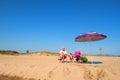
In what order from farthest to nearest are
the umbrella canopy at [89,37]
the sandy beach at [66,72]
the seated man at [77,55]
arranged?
the seated man at [77,55] → the umbrella canopy at [89,37] → the sandy beach at [66,72]

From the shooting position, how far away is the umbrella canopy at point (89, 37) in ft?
61.1

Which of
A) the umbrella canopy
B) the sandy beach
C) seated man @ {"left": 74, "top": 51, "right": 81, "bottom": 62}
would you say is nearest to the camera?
the sandy beach

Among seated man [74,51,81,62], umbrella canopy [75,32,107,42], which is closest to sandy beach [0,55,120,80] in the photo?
umbrella canopy [75,32,107,42]

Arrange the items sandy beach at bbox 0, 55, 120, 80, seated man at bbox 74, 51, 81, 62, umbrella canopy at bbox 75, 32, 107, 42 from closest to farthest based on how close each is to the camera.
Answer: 1. sandy beach at bbox 0, 55, 120, 80
2. umbrella canopy at bbox 75, 32, 107, 42
3. seated man at bbox 74, 51, 81, 62

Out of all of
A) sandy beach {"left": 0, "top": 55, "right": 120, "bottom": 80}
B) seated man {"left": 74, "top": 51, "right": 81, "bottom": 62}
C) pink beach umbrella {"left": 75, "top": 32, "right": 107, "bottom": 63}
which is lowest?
sandy beach {"left": 0, "top": 55, "right": 120, "bottom": 80}

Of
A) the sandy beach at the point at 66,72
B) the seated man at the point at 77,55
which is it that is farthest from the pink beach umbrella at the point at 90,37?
the sandy beach at the point at 66,72

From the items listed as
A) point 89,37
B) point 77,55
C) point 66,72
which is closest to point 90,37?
point 89,37

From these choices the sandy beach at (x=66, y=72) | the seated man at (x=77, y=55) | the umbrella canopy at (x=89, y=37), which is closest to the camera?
the sandy beach at (x=66, y=72)

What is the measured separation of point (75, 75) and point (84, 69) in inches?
39.3

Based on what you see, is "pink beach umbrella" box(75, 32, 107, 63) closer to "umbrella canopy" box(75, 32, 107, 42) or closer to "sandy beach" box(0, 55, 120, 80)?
"umbrella canopy" box(75, 32, 107, 42)

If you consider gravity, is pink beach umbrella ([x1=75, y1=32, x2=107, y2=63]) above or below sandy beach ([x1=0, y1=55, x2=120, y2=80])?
above

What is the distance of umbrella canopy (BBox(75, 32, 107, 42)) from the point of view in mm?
18609

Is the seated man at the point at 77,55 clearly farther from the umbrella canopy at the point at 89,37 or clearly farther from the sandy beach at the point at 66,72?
the sandy beach at the point at 66,72

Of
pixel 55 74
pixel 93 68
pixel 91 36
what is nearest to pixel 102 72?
pixel 93 68
